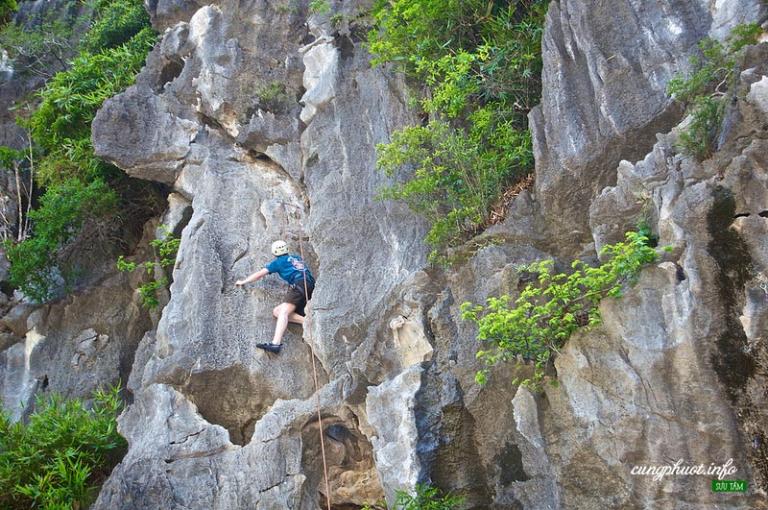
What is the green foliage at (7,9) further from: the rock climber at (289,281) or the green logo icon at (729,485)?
the green logo icon at (729,485)

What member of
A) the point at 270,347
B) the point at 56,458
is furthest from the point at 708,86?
Result: the point at 56,458

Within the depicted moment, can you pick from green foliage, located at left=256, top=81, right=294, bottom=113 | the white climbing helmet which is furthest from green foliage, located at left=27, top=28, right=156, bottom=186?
the white climbing helmet

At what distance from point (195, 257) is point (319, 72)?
4.19 metres

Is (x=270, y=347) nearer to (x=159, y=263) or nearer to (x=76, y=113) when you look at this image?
(x=159, y=263)

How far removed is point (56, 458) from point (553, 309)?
7.00 m

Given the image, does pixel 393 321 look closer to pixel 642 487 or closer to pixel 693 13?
pixel 642 487

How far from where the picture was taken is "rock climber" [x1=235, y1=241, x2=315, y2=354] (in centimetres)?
1046

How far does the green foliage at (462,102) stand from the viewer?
379 inches

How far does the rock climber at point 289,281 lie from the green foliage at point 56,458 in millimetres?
2881

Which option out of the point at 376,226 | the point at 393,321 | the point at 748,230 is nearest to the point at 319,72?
the point at 376,226

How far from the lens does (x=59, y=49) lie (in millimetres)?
18219

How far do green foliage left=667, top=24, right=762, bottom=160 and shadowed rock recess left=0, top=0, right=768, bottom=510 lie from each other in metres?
0.17

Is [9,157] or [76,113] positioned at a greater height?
[76,113]

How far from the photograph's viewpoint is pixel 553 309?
24.8 ft
